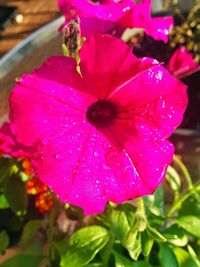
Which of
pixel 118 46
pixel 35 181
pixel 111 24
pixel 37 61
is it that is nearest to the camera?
pixel 118 46

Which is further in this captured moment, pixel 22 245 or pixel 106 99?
pixel 22 245

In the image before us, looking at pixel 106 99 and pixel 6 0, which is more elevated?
pixel 106 99

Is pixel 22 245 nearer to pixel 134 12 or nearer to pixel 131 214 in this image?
pixel 131 214

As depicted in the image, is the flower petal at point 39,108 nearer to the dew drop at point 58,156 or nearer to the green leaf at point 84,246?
the dew drop at point 58,156

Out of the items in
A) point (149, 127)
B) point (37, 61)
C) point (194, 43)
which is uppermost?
point (149, 127)

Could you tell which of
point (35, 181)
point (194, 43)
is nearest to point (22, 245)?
point (35, 181)

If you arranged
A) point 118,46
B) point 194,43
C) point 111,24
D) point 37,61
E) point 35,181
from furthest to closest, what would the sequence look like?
point 194,43, point 37,61, point 35,181, point 111,24, point 118,46
